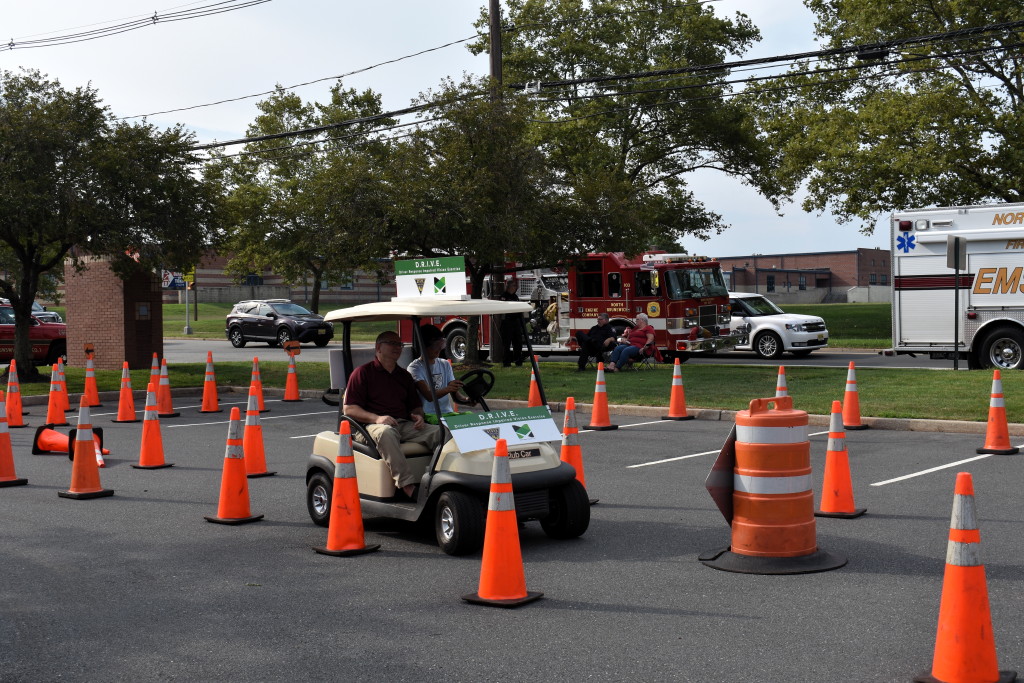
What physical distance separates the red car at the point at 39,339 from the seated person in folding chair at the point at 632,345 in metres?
13.4

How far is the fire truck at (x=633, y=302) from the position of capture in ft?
85.1

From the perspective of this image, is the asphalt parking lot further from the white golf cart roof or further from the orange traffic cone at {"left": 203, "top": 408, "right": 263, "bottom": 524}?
the white golf cart roof

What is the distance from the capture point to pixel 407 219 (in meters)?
22.2

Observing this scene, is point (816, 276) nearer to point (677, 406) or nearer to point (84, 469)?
point (677, 406)

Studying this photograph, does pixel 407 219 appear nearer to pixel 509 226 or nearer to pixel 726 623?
pixel 509 226

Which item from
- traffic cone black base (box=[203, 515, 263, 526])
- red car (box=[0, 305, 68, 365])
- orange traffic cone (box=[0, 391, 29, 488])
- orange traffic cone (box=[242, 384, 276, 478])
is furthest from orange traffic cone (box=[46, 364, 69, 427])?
red car (box=[0, 305, 68, 365])

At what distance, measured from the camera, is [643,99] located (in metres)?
42.4

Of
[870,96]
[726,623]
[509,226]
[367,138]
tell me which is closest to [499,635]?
[726,623]

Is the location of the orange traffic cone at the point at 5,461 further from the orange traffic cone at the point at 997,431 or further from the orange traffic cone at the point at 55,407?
the orange traffic cone at the point at 997,431

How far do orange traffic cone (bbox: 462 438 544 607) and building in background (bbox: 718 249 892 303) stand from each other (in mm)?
86827

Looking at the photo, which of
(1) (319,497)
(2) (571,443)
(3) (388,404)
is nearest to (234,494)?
(1) (319,497)

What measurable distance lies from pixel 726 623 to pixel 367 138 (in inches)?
1759

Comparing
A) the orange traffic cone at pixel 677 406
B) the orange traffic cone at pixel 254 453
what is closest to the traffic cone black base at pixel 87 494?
the orange traffic cone at pixel 254 453

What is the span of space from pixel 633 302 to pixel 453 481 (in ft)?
62.7
